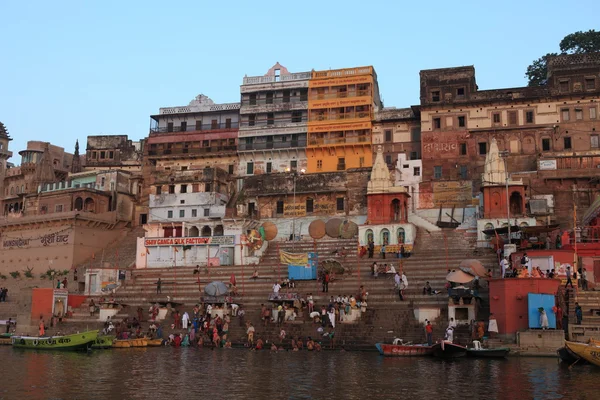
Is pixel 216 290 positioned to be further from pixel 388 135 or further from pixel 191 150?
pixel 191 150

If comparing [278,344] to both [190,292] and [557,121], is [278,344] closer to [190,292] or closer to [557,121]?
[190,292]

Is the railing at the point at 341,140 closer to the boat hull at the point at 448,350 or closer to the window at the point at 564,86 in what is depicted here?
the window at the point at 564,86

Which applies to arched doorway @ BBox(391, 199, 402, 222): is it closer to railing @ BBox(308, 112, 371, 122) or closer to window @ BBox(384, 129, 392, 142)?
window @ BBox(384, 129, 392, 142)

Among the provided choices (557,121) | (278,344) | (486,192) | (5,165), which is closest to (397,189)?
(486,192)

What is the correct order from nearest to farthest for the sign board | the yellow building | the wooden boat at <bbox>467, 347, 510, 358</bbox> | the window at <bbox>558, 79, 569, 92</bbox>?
the wooden boat at <bbox>467, 347, 510, 358</bbox> < the sign board < the window at <bbox>558, 79, 569, 92</bbox> < the yellow building

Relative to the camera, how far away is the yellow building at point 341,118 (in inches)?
2162

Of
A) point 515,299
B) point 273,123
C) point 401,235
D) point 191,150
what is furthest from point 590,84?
point 191,150

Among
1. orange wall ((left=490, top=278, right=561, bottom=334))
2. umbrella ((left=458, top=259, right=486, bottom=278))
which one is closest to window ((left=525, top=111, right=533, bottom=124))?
umbrella ((left=458, top=259, right=486, bottom=278))

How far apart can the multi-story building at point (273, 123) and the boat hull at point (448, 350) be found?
108 ft

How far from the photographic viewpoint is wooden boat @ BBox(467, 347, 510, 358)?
24.3 meters

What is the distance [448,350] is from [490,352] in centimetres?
141

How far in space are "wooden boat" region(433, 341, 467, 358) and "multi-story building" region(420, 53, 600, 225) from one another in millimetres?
22369

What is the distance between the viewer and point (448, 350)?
2414 cm

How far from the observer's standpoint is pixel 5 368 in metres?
21.9
